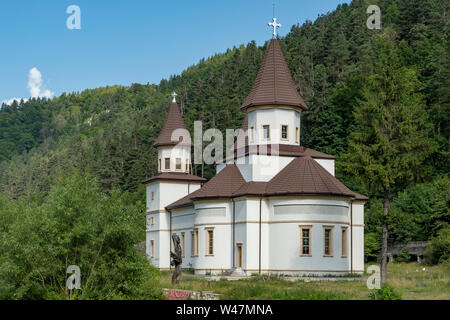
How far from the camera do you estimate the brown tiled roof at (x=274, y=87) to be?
4028 centimetres

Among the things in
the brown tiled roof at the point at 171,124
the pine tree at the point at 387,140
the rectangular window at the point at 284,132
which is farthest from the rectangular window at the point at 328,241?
the brown tiled roof at the point at 171,124

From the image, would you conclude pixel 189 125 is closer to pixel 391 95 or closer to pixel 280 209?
pixel 280 209

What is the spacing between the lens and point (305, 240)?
3581cm

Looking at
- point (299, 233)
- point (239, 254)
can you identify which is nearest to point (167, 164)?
point (239, 254)

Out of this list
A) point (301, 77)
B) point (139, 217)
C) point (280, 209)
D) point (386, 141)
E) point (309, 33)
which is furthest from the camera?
point (309, 33)

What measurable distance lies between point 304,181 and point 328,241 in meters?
3.57

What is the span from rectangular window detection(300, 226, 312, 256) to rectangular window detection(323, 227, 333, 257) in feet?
2.90

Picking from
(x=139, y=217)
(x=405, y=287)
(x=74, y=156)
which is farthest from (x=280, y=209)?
(x=74, y=156)

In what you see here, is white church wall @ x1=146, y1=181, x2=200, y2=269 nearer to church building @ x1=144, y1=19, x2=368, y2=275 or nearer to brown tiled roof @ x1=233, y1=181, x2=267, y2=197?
church building @ x1=144, y1=19, x2=368, y2=275

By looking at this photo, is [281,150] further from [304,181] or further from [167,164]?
[167,164]

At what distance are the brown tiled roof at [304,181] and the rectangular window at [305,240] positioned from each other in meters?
2.07
